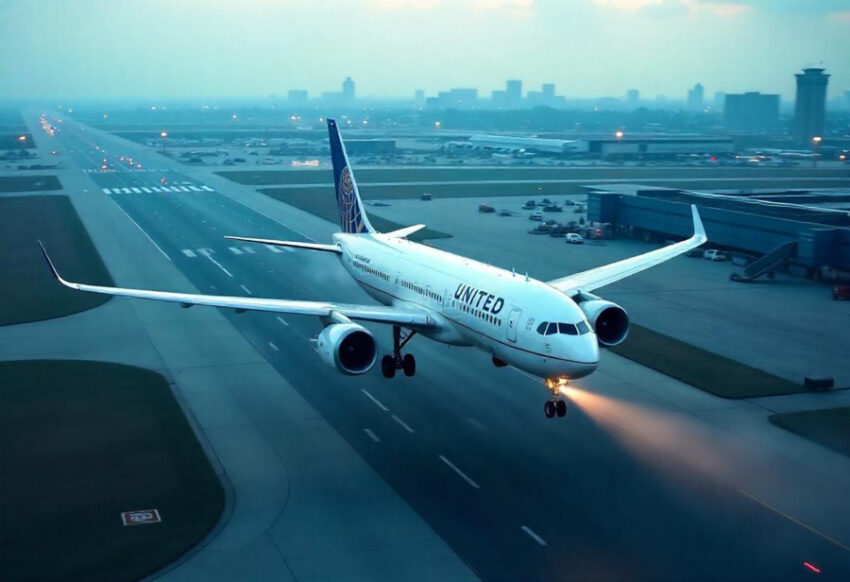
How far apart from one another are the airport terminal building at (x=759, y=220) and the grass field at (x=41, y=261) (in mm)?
53478

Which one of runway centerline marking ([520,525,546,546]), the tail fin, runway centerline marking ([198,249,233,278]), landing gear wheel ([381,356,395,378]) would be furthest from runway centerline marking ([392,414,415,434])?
runway centerline marking ([198,249,233,278])

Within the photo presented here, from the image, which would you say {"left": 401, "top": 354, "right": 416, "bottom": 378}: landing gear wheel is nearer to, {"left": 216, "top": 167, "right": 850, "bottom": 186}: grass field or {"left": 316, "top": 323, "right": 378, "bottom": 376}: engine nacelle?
{"left": 316, "top": 323, "right": 378, "bottom": 376}: engine nacelle

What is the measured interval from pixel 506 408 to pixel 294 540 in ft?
47.8

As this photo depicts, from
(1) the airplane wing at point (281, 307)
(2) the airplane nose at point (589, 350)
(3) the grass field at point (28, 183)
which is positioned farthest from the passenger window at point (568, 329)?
(3) the grass field at point (28, 183)

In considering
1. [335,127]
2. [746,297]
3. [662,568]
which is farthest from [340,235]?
[662,568]

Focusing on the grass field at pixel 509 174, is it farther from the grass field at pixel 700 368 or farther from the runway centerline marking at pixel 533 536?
the runway centerline marking at pixel 533 536

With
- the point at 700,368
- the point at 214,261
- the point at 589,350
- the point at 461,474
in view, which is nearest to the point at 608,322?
the point at 589,350

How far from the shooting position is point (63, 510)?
28172 mm

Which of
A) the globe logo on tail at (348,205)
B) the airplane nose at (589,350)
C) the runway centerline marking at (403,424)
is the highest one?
the globe logo on tail at (348,205)

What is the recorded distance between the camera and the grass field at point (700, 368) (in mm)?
41844

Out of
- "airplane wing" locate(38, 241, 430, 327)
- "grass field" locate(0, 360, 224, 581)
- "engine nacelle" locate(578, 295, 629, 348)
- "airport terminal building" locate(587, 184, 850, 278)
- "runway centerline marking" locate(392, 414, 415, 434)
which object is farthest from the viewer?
"airport terminal building" locate(587, 184, 850, 278)

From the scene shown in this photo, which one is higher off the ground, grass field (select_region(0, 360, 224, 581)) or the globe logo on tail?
the globe logo on tail

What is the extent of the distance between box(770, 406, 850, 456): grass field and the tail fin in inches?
1104

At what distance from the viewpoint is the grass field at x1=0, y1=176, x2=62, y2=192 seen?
130 metres
